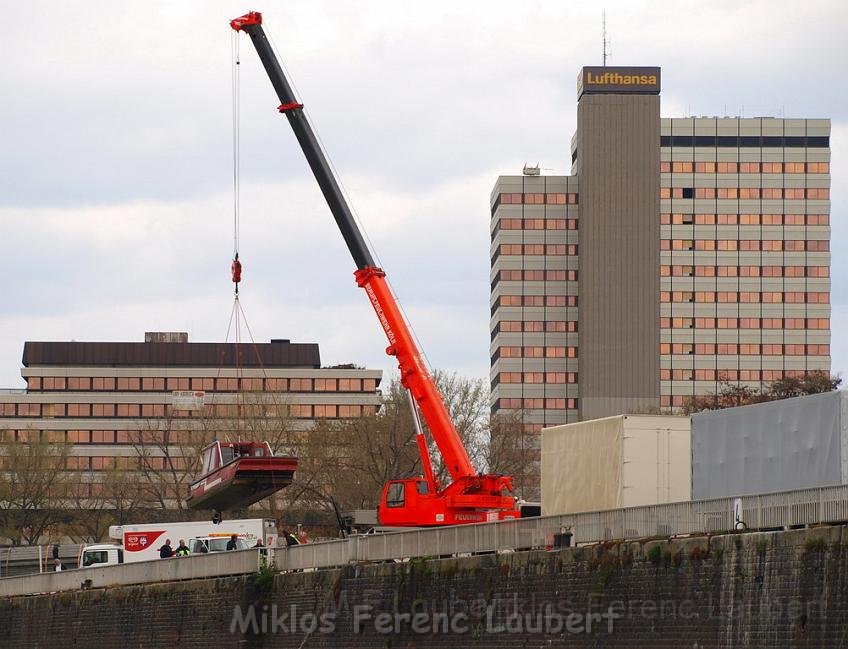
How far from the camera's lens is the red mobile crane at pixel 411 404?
2087 inches

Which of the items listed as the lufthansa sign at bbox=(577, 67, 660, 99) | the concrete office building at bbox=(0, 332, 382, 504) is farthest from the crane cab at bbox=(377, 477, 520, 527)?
the concrete office building at bbox=(0, 332, 382, 504)

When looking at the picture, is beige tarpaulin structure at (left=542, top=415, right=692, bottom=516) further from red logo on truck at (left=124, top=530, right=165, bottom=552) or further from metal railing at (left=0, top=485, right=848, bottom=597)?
red logo on truck at (left=124, top=530, right=165, bottom=552)

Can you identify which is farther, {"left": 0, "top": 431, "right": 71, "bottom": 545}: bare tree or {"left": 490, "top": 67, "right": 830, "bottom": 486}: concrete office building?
{"left": 490, "top": 67, "right": 830, "bottom": 486}: concrete office building

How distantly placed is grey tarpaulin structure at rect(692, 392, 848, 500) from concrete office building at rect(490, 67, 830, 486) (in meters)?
125

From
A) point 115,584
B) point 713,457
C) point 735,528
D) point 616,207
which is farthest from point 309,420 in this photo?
point 735,528

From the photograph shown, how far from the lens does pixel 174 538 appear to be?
66188 millimetres

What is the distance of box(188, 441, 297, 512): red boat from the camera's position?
185ft

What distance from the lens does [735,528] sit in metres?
33.7

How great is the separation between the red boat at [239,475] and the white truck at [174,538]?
1051 millimetres

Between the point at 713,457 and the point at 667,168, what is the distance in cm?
13293

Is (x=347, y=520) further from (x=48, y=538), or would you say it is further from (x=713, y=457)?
(x=48, y=538)

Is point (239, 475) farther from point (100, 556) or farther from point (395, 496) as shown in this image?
point (100, 556)

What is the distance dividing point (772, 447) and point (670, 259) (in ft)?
445

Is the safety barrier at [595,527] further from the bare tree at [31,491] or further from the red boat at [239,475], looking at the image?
the bare tree at [31,491]
